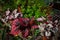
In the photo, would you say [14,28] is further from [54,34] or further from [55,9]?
[55,9]

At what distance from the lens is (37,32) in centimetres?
416

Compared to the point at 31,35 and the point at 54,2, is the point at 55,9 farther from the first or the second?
the point at 31,35

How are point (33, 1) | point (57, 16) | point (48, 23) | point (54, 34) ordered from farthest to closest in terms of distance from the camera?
point (33, 1) < point (57, 16) < point (48, 23) < point (54, 34)

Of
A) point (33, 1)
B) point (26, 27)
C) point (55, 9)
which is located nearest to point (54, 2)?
point (55, 9)

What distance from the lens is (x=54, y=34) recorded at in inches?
162

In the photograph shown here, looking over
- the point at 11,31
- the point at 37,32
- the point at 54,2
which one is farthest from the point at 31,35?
the point at 54,2

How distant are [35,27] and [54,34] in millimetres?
424

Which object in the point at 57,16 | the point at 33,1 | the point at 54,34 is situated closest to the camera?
the point at 54,34

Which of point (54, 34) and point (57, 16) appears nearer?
point (54, 34)

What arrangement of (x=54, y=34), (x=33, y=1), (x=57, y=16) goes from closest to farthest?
(x=54, y=34)
(x=57, y=16)
(x=33, y=1)

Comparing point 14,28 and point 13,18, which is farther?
point 13,18

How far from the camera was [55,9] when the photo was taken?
5402 mm

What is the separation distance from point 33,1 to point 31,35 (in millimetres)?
1398

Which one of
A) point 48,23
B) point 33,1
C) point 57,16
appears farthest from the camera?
point 33,1
